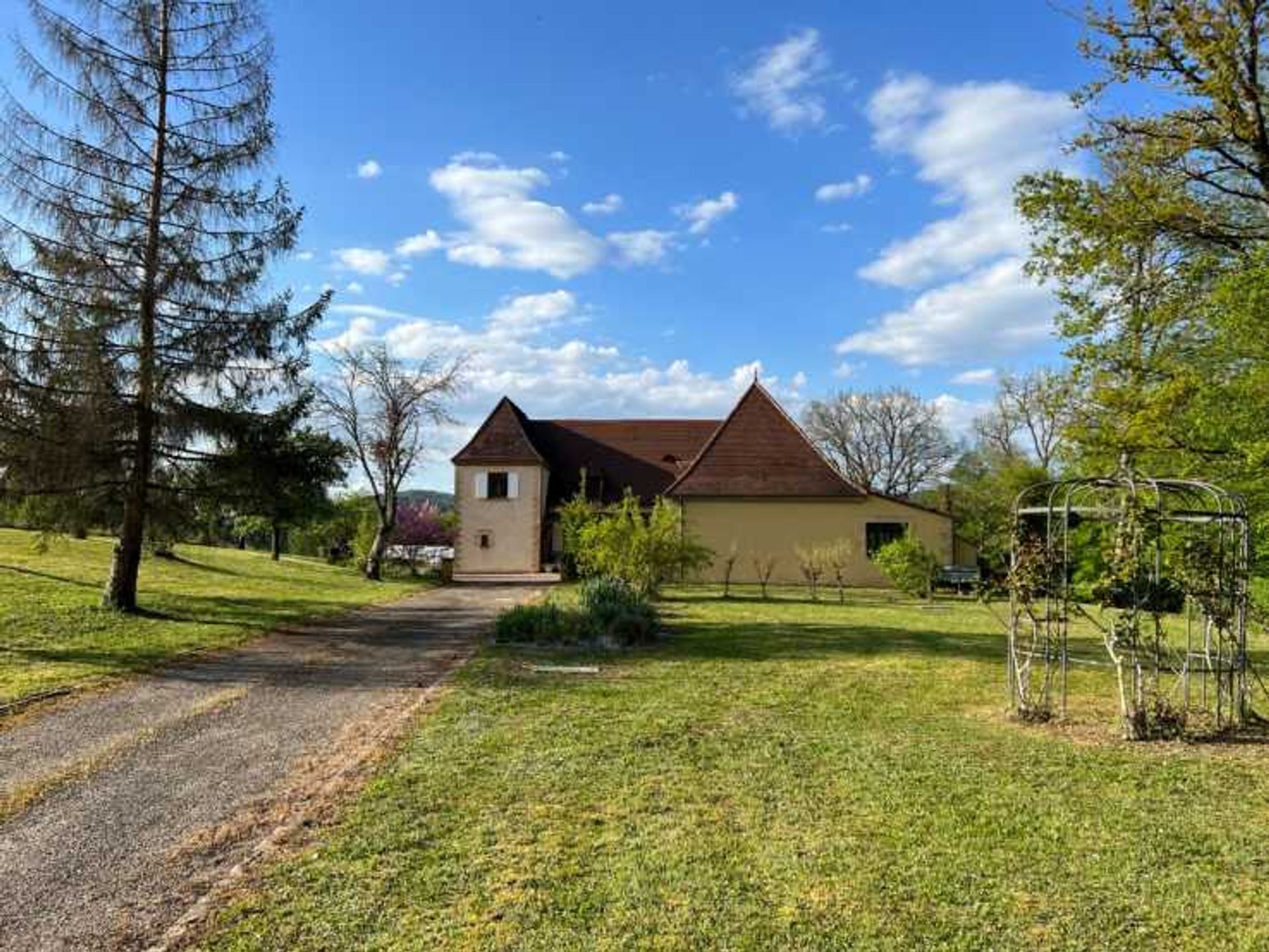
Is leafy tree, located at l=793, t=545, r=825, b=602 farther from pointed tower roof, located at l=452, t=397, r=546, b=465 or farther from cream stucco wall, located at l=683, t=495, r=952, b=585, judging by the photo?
pointed tower roof, located at l=452, t=397, r=546, b=465

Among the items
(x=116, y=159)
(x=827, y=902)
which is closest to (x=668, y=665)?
(x=827, y=902)

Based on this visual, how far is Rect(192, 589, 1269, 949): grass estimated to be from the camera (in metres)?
3.88

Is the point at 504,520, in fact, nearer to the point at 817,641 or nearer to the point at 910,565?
the point at 910,565

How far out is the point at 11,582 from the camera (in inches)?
623

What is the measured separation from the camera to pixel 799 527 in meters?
31.3

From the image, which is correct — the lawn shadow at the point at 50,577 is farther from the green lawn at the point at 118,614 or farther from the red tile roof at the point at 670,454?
the red tile roof at the point at 670,454

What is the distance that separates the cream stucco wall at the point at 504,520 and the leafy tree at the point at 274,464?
19244 mm

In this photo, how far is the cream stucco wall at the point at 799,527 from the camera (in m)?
31.1

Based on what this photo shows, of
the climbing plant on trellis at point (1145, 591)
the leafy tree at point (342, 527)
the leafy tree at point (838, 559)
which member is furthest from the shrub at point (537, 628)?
the leafy tree at point (342, 527)

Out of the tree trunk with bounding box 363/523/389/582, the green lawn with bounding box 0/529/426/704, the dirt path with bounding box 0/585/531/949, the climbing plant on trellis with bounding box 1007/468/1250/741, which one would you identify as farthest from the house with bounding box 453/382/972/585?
the climbing plant on trellis with bounding box 1007/468/1250/741

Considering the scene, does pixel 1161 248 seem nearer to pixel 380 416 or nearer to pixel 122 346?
pixel 122 346

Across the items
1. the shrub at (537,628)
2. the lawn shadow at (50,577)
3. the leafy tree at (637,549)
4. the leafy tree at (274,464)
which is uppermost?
the leafy tree at (274,464)

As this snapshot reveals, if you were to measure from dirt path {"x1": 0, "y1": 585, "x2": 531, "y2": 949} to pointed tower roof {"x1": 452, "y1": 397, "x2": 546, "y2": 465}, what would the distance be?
77.8ft

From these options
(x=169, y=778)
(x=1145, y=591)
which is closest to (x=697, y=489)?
(x=1145, y=591)
